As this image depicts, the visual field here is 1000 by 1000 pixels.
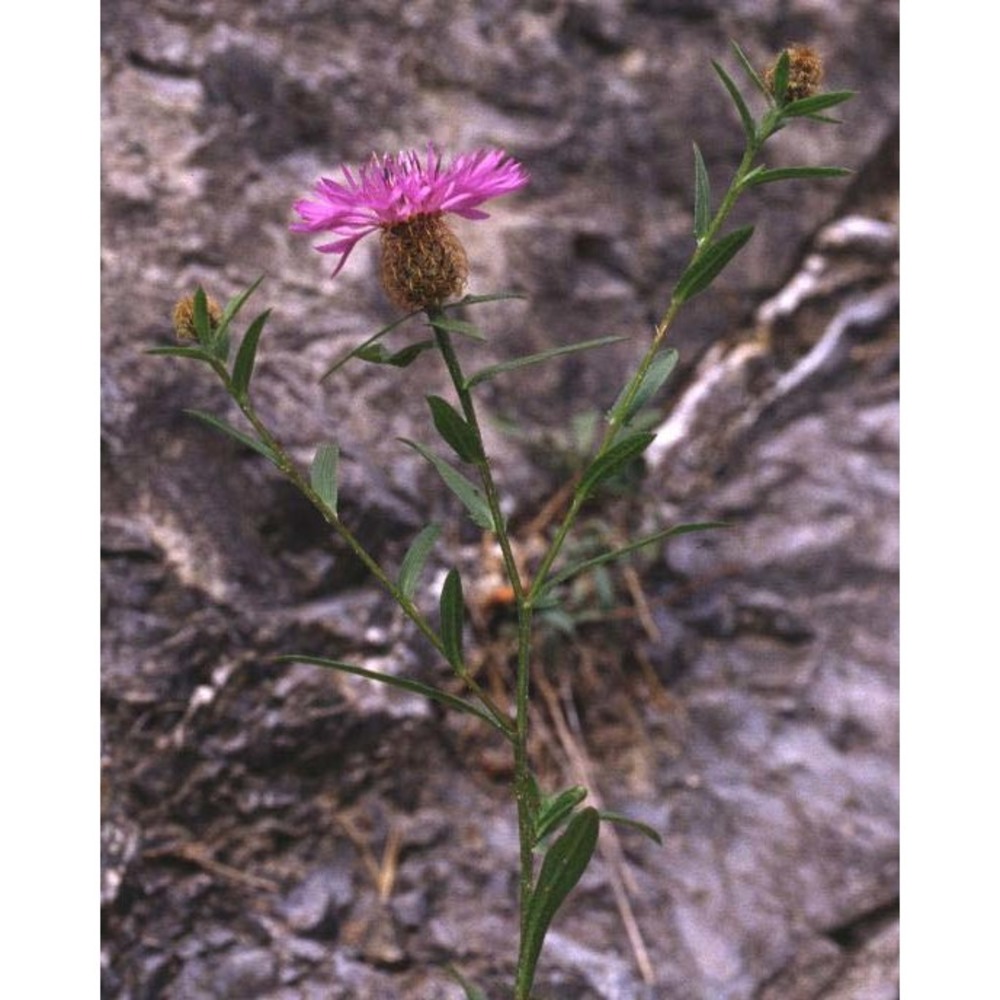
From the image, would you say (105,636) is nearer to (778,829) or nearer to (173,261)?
(173,261)

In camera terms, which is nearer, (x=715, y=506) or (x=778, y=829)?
(x=778, y=829)

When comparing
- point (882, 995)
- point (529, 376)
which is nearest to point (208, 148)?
point (529, 376)

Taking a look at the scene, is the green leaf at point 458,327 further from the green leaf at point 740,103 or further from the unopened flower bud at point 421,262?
the green leaf at point 740,103

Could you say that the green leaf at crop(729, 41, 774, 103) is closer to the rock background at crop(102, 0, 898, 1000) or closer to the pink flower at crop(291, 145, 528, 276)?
the pink flower at crop(291, 145, 528, 276)

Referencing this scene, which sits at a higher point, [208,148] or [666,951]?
[208,148]

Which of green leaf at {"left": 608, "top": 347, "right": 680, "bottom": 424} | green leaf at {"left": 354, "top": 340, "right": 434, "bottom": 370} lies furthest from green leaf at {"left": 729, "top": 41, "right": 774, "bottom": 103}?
green leaf at {"left": 354, "top": 340, "right": 434, "bottom": 370}

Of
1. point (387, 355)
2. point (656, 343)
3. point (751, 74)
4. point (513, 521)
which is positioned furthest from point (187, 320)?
point (513, 521)
